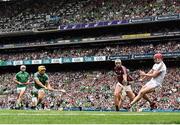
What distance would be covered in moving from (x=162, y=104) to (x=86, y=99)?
8130 millimetres

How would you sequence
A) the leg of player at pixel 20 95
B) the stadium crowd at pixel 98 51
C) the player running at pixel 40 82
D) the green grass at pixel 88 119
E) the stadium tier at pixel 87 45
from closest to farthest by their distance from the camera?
the green grass at pixel 88 119 → the player running at pixel 40 82 → the leg of player at pixel 20 95 → the stadium tier at pixel 87 45 → the stadium crowd at pixel 98 51

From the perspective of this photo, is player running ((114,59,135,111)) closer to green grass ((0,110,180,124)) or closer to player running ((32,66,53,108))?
player running ((32,66,53,108))

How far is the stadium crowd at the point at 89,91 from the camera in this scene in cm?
3797

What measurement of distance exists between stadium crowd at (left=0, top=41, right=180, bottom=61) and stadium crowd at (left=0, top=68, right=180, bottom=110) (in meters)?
1.87

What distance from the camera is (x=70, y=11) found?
51781 millimetres

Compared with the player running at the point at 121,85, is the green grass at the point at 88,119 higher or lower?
lower

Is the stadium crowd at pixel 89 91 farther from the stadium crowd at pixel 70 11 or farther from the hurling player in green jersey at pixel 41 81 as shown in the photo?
the hurling player in green jersey at pixel 41 81

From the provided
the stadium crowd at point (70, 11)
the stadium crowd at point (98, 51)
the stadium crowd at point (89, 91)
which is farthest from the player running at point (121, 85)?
the stadium crowd at point (70, 11)

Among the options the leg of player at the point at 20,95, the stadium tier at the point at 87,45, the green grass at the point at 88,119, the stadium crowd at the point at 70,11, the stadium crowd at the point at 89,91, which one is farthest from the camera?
the stadium crowd at the point at 70,11

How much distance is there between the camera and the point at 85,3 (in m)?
52.1

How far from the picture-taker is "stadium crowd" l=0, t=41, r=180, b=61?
4412 centimetres

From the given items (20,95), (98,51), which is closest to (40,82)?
(20,95)

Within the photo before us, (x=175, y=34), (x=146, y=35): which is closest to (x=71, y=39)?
(x=146, y=35)

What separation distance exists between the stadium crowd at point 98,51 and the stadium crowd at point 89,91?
187 cm
